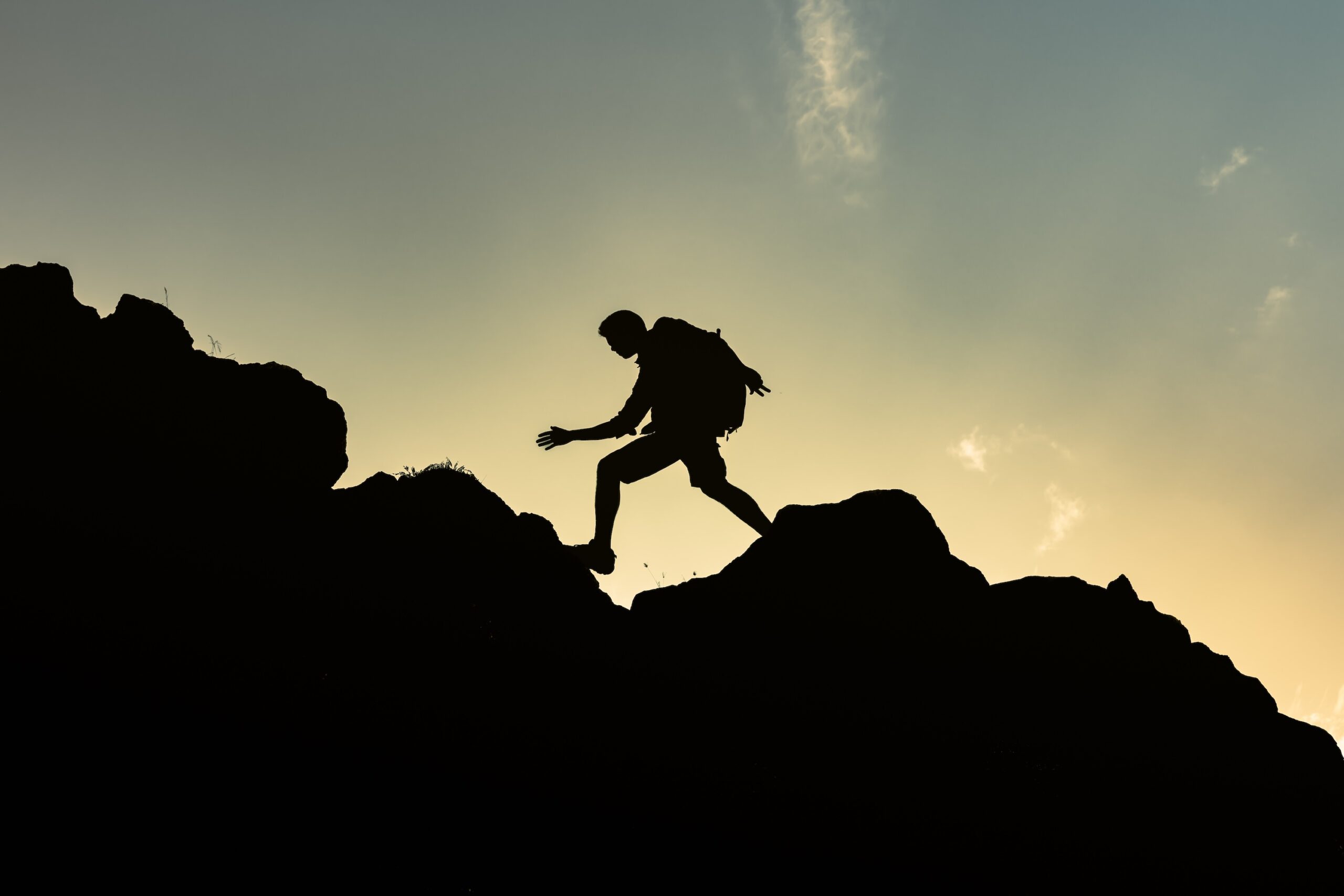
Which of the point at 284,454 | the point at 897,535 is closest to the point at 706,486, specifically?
the point at 897,535

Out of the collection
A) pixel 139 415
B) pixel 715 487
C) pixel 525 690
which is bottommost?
pixel 525 690

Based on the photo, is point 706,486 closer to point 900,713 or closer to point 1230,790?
point 900,713

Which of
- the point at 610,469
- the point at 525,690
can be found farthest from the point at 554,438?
the point at 525,690

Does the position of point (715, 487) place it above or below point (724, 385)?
below

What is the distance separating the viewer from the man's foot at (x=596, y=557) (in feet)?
28.6

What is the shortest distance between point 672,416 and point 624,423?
577mm

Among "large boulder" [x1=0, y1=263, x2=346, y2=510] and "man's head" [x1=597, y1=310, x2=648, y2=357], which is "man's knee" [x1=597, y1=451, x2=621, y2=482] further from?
"large boulder" [x1=0, y1=263, x2=346, y2=510]

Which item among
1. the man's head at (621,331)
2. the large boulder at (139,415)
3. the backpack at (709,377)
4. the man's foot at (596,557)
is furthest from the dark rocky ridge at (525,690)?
the man's head at (621,331)

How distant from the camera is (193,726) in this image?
525 centimetres

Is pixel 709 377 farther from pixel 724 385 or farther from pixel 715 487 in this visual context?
pixel 715 487

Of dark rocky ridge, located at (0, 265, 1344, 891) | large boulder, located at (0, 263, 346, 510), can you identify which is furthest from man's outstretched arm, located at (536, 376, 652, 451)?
large boulder, located at (0, 263, 346, 510)

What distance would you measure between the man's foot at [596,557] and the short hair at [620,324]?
7.75 feet

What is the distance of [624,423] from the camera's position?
9.23 m

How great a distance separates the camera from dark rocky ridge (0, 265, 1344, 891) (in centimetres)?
522
